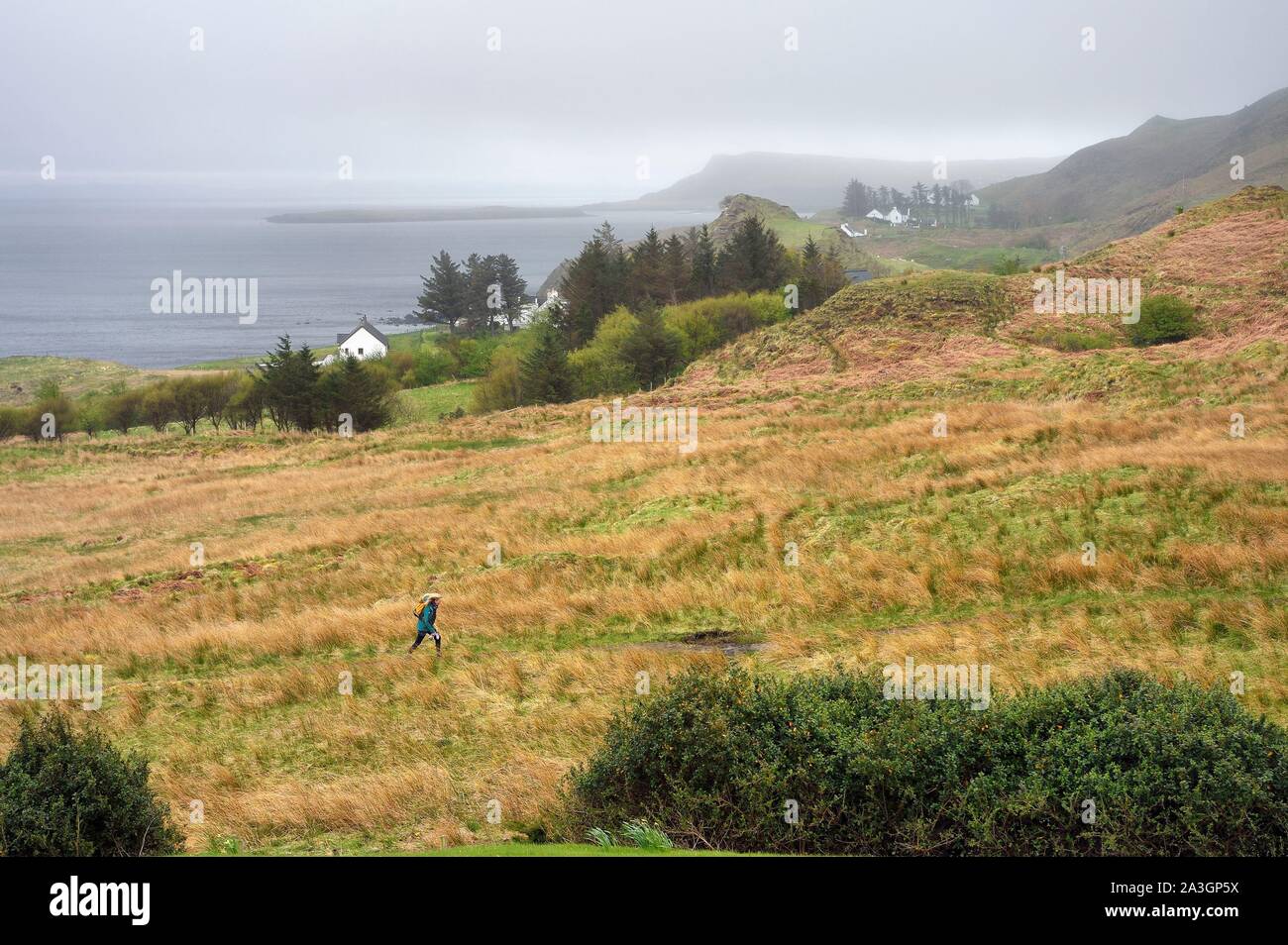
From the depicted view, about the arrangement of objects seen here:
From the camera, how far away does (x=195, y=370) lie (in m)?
134

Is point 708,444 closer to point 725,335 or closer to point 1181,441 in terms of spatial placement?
point 1181,441

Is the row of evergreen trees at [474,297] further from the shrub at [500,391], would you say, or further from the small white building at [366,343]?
the shrub at [500,391]

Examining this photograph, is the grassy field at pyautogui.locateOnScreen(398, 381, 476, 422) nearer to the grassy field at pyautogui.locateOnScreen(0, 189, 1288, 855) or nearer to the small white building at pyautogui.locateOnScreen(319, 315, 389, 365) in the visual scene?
the small white building at pyautogui.locateOnScreen(319, 315, 389, 365)

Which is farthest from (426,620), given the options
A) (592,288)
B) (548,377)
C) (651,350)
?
(592,288)

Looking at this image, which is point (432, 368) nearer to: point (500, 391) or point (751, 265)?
point (500, 391)

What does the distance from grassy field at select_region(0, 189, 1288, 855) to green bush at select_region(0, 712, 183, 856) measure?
155cm

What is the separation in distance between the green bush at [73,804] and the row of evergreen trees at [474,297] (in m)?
115

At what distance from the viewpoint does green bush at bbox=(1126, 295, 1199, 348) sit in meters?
48.8

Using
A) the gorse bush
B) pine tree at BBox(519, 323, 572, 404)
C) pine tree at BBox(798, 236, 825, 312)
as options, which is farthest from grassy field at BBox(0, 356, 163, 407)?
the gorse bush

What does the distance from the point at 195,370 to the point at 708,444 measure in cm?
12423

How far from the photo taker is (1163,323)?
49562 millimetres

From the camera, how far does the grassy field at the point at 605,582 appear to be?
11805 millimetres
